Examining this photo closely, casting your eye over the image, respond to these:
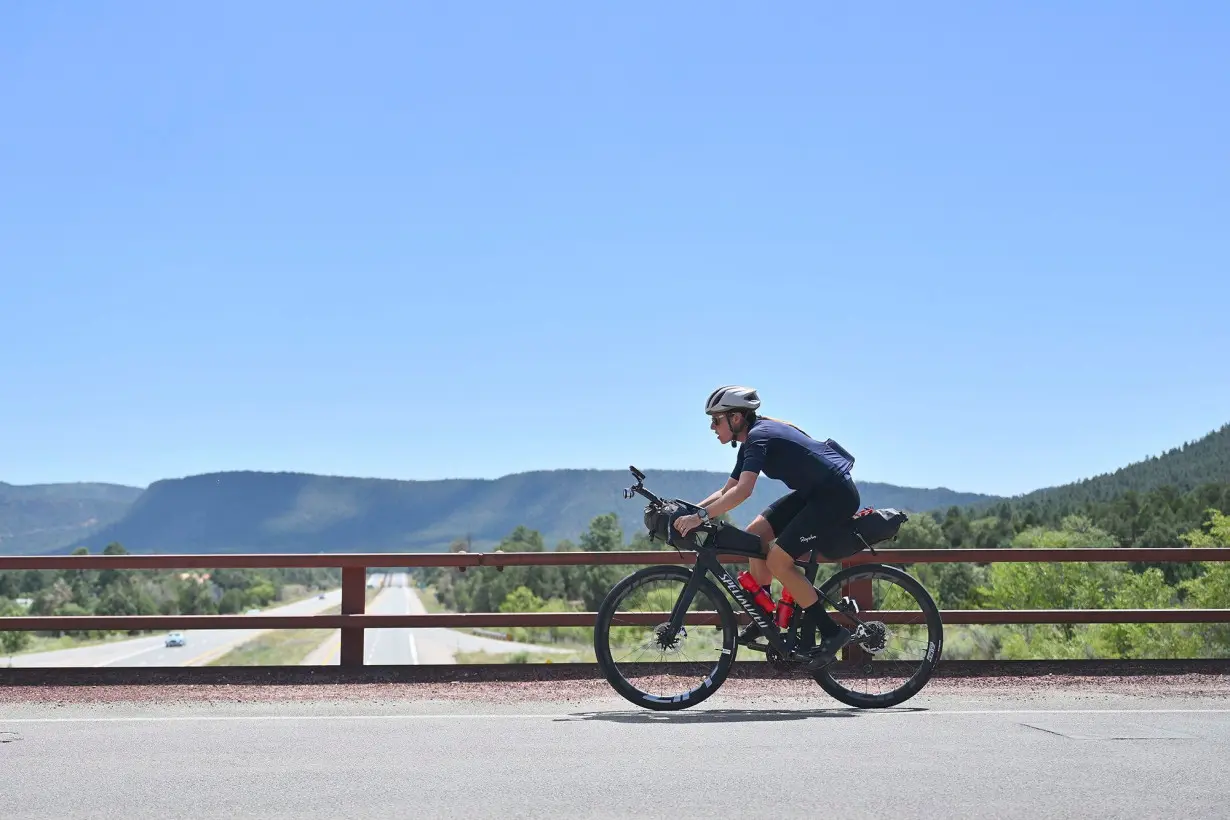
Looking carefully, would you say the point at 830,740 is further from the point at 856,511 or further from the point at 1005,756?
the point at 856,511

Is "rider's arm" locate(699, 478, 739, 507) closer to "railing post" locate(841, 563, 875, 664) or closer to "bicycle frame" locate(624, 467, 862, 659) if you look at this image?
"bicycle frame" locate(624, 467, 862, 659)

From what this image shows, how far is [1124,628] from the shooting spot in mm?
67812

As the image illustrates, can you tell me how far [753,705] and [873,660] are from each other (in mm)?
860

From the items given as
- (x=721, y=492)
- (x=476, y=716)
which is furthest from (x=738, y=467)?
(x=476, y=716)

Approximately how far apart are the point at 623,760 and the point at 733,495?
2207 mm

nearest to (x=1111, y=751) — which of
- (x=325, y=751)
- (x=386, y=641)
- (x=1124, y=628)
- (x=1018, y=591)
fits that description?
(x=325, y=751)

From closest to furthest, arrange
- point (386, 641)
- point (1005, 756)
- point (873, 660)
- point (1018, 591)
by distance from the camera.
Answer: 1. point (1005, 756)
2. point (873, 660)
3. point (1018, 591)
4. point (386, 641)

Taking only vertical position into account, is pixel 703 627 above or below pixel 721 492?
below

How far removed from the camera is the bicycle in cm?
827

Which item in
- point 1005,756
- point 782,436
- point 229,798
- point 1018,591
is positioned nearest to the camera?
point 229,798

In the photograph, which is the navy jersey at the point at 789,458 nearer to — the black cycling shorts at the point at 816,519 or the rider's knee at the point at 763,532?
the black cycling shorts at the point at 816,519

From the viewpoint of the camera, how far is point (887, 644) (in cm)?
871

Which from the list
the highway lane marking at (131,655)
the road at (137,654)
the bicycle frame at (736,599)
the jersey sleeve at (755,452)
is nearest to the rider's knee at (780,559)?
the bicycle frame at (736,599)

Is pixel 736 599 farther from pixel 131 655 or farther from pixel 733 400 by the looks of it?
pixel 131 655
